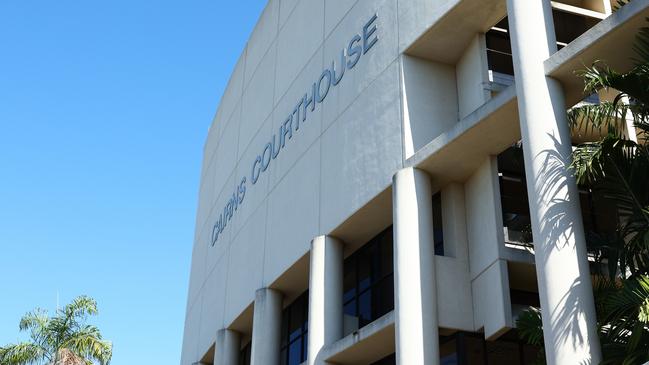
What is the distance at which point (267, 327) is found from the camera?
907 inches

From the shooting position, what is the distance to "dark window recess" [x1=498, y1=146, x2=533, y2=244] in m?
17.8

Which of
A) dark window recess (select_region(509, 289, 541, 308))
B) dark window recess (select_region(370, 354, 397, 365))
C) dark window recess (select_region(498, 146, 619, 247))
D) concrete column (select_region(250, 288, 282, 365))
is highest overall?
dark window recess (select_region(498, 146, 619, 247))

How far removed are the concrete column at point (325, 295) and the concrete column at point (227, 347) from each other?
7.63 m

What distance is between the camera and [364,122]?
1961 cm

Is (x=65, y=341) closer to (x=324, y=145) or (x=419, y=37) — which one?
(x=324, y=145)

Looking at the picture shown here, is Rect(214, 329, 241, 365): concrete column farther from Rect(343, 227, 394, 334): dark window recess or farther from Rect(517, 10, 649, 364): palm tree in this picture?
Rect(517, 10, 649, 364): palm tree

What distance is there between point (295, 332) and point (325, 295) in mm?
4873

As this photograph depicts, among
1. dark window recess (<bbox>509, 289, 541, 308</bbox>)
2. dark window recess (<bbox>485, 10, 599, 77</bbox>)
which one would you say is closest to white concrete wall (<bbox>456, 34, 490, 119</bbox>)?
dark window recess (<bbox>485, 10, 599, 77</bbox>)

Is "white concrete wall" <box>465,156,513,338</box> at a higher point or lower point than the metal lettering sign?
lower

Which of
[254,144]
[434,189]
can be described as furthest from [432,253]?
[254,144]

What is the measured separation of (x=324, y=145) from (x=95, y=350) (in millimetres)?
13800

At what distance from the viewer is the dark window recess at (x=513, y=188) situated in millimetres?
17844

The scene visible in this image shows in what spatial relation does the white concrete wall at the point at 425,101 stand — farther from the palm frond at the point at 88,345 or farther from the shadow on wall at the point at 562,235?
the palm frond at the point at 88,345

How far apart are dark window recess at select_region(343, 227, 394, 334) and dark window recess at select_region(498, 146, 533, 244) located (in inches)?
118
